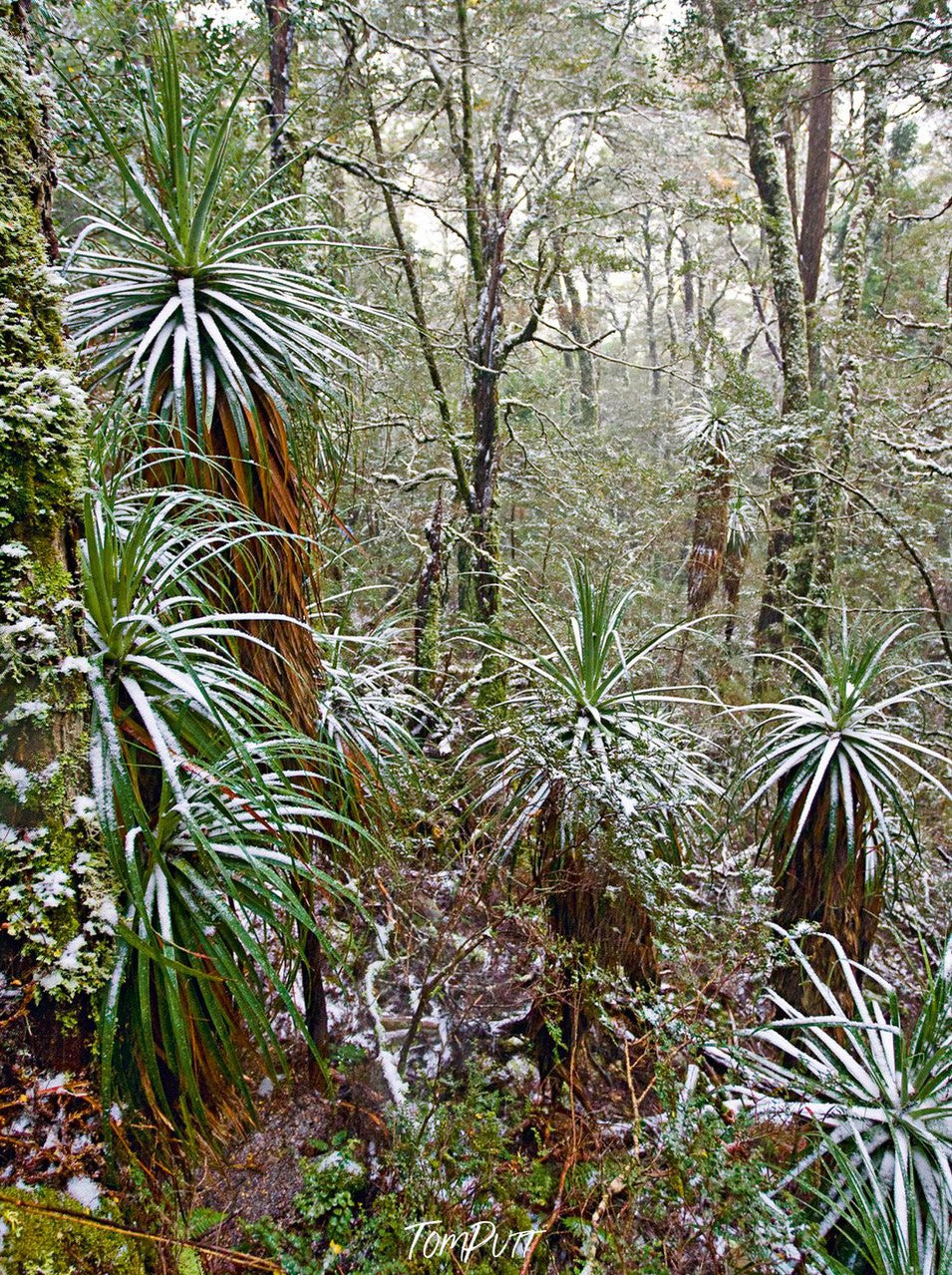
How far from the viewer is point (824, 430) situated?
5617 millimetres

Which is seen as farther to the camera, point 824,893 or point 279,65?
point 279,65

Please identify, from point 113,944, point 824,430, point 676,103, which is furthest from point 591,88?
point 113,944

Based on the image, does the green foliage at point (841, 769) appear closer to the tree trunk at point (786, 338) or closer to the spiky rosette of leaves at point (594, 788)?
the spiky rosette of leaves at point (594, 788)

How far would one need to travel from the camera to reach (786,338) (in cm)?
599

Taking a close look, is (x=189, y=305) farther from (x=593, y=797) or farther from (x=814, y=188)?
(x=814, y=188)

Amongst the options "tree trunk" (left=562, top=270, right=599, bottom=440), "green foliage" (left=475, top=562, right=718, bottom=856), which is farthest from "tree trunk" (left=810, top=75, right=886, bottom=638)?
"tree trunk" (left=562, top=270, right=599, bottom=440)

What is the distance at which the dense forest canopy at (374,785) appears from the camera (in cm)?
112

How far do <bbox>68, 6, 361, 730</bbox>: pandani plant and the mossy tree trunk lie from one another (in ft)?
1.75

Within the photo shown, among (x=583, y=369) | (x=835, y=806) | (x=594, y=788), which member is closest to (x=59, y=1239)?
(x=594, y=788)

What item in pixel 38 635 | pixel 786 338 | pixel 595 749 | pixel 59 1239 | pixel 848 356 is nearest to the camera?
pixel 59 1239

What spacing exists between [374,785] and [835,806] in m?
2.00

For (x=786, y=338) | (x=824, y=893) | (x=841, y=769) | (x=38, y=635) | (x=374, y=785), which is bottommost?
(x=824, y=893)

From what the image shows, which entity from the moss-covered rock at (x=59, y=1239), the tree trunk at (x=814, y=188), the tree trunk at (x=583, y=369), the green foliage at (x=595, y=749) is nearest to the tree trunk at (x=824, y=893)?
the green foliage at (x=595, y=749)

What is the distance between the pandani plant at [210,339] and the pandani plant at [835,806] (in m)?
2.20
